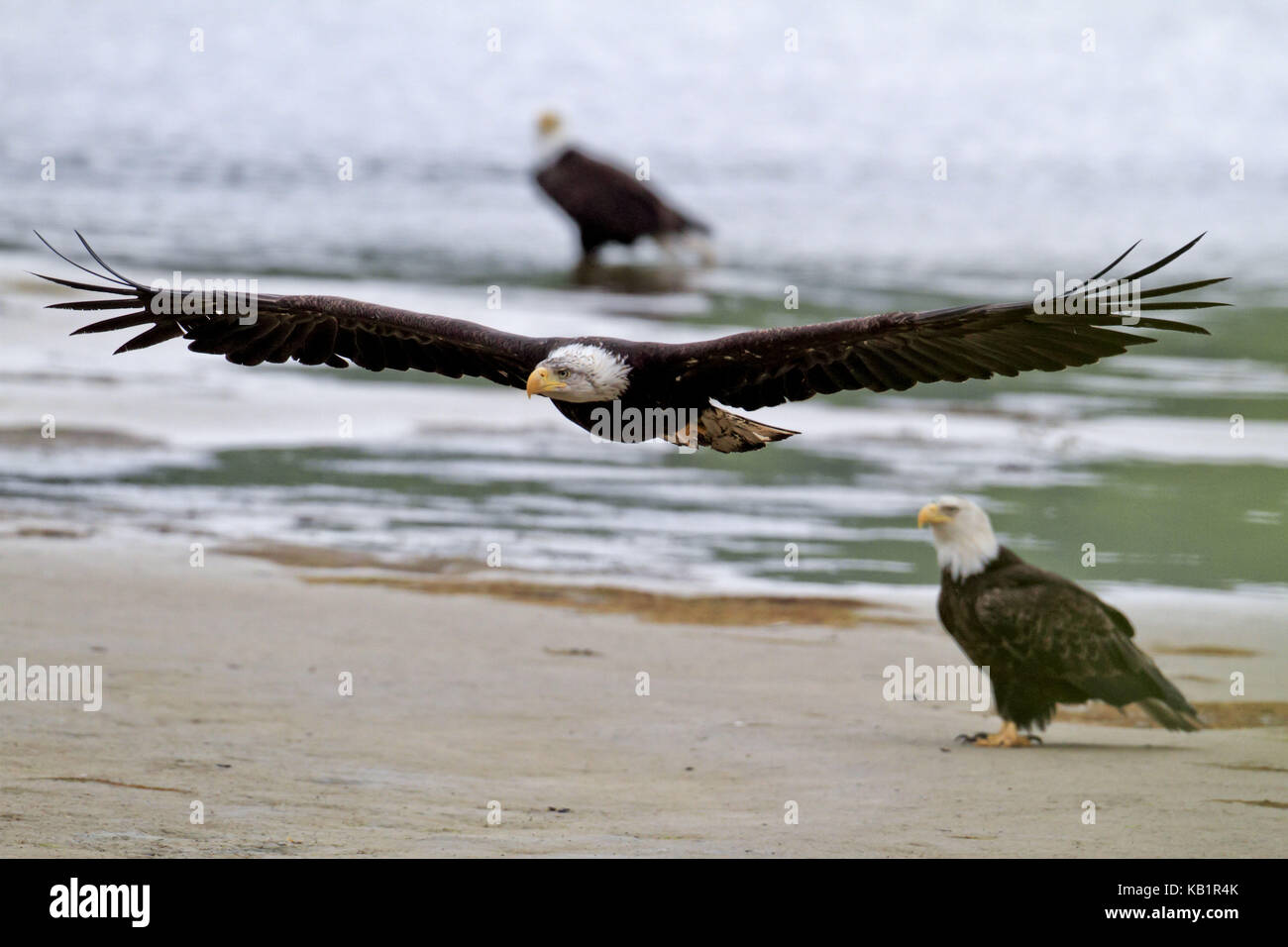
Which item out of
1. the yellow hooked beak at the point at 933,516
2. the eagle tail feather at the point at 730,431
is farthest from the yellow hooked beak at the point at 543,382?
the yellow hooked beak at the point at 933,516

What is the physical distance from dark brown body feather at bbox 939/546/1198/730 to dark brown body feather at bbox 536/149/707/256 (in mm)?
16021

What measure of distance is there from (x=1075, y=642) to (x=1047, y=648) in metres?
0.11

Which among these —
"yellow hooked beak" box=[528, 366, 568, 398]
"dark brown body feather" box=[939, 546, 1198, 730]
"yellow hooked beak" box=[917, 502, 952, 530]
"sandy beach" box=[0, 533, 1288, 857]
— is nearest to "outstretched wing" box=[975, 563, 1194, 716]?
"dark brown body feather" box=[939, 546, 1198, 730]

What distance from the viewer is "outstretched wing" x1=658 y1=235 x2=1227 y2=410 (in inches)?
234

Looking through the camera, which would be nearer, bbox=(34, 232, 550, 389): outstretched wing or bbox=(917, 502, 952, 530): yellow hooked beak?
bbox=(34, 232, 550, 389): outstretched wing

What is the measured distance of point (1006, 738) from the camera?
7.05 m

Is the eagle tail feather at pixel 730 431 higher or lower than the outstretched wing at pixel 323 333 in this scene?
lower

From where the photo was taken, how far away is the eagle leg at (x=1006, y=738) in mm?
7051

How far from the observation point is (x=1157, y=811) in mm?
6094

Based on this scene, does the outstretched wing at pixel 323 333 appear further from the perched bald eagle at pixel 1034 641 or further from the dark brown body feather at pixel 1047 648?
the dark brown body feather at pixel 1047 648

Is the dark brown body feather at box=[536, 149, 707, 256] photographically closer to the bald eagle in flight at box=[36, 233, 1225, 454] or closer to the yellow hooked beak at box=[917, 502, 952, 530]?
the bald eagle in flight at box=[36, 233, 1225, 454]

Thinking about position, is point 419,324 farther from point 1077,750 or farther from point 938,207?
point 938,207

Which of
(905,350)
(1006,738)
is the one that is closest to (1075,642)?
(1006,738)

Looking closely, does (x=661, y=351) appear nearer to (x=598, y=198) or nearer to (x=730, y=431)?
(x=730, y=431)
